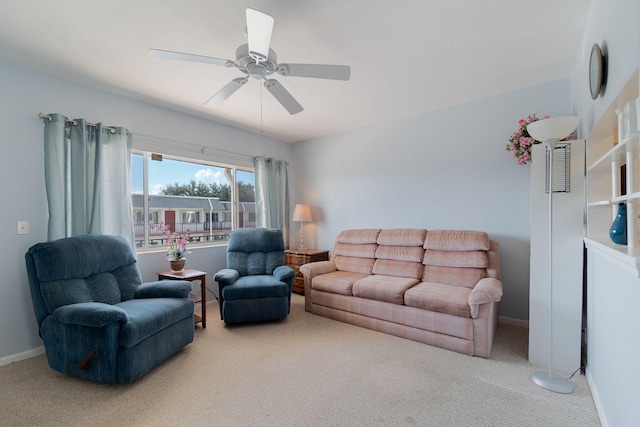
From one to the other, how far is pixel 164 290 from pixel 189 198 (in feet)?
5.25

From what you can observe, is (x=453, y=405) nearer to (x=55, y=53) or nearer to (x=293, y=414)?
(x=293, y=414)

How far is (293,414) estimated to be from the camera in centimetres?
175

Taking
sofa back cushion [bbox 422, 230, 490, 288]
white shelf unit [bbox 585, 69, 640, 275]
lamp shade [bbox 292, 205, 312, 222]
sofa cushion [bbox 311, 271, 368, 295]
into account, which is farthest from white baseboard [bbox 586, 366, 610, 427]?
lamp shade [bbox 292, 205, 312, 222]

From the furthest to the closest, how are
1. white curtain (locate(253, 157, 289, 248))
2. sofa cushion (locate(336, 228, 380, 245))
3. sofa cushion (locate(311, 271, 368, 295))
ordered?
white curtain (locate(253, 157, 289, 248)) → sofa cushion (locate(336, 228, 380, 245)) → sofa cushion (locate(311, 271, 368, 295))

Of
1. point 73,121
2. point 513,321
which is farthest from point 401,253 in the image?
point 73,121

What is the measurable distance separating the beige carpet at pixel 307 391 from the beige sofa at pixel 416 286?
0.21 meters

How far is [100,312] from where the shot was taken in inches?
76.9

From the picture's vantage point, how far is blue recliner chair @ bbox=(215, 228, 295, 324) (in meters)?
3.08

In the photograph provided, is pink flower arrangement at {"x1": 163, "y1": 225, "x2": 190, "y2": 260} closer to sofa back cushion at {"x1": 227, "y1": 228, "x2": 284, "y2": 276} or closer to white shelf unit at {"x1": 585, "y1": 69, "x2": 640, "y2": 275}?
sofa back cushion at {"x1": 227, "y1": 228, "x2": 284, "y2": 276}

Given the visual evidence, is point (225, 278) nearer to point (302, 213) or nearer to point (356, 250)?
point (356, 250)

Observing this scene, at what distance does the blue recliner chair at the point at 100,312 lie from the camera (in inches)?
77.9

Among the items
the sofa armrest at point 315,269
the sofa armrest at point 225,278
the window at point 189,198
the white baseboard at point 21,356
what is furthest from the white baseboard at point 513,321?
the white baseboard at point 21,356

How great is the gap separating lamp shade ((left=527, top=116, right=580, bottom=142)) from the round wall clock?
22 cm

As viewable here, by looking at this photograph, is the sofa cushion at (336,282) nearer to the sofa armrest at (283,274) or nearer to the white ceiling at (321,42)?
the sofa armrest at (283,274)
